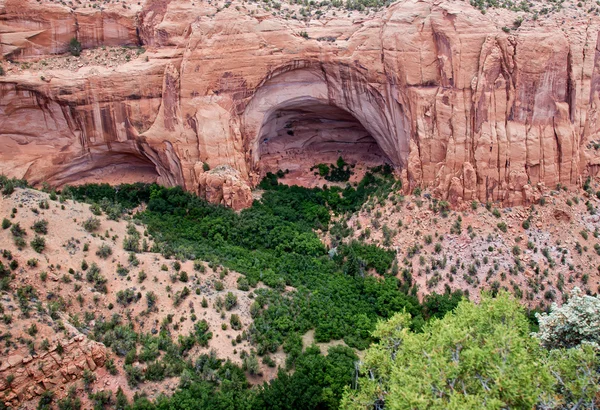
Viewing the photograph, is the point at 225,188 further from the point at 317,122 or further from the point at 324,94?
the point at 317,122

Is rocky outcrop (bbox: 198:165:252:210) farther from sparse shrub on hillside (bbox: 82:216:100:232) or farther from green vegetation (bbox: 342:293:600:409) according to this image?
green vegetation (bbox: 342:293:600:409)

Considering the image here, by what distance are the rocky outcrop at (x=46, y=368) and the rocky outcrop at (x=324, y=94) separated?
15722mm

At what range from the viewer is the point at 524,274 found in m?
34.1

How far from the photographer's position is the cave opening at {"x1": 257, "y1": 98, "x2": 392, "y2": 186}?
43.9 metres

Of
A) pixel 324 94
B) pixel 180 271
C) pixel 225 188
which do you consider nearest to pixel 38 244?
pixel 180 271

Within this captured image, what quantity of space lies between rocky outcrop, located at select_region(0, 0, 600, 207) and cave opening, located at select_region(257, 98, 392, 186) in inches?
84.0

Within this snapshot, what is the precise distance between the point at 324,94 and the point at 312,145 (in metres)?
5.69

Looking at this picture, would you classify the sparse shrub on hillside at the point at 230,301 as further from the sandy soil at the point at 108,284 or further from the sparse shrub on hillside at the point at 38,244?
the sparse shrub on hillside at the point at 38,244

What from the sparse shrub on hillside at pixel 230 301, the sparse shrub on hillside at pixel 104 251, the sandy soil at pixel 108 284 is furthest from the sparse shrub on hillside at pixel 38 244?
the sparse shrub on hillside at pixel 230 301

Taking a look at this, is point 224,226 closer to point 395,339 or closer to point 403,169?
point 403,169

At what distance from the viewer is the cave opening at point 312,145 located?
43938mm

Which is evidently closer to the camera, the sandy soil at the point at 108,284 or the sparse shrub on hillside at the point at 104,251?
the sandy soil at the point at 108,284

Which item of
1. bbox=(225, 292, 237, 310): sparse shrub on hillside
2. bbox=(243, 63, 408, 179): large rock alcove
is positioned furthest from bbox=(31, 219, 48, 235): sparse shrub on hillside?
bbox=(243, 63, 408, 179): large rock alcove

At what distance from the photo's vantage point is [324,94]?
4088cm
